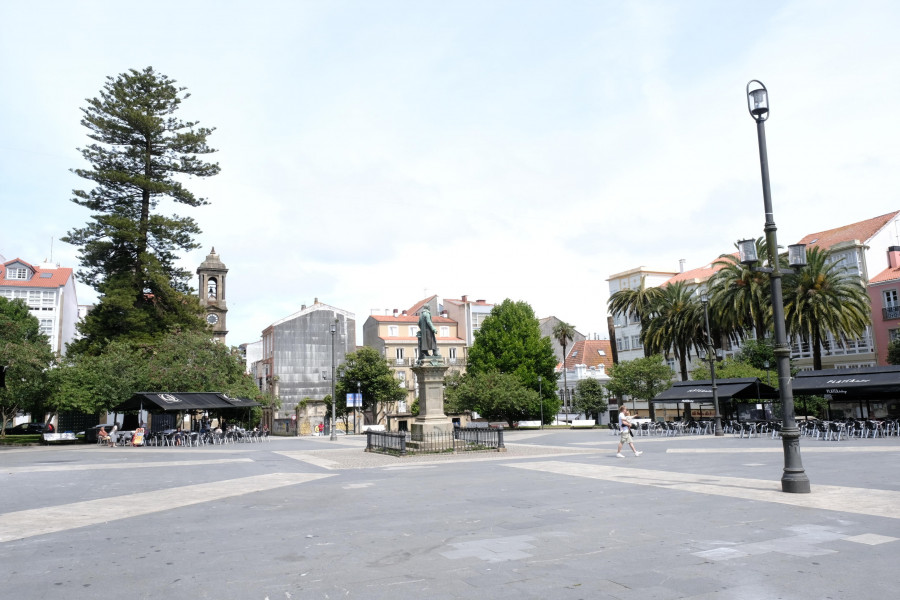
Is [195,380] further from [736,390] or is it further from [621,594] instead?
[621,594]

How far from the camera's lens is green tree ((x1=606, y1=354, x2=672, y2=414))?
1959 inches

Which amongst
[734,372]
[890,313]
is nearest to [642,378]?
[734,372]

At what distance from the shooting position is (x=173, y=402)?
34688 millimetres

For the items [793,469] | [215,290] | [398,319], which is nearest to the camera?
[793,469]

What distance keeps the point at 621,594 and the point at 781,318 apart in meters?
8.42

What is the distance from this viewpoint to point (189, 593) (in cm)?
609

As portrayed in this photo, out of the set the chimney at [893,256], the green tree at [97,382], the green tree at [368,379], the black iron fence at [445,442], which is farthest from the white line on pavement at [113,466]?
the chimney at [893,256]

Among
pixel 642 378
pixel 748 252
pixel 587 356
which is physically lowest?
pixel 642 378

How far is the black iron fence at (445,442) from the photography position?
23.9m

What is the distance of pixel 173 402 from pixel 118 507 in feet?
80.7

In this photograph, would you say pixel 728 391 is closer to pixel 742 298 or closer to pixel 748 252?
pixel 742 298

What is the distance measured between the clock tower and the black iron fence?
49149 mm

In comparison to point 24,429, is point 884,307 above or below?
above

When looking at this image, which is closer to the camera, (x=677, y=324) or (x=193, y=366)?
(x=193, y=366)
